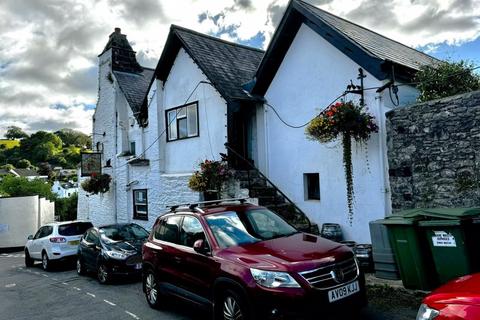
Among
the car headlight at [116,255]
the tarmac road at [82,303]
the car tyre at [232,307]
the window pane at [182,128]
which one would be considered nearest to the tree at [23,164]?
the window pane at [182,128]

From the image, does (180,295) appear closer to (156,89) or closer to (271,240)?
(271,240)

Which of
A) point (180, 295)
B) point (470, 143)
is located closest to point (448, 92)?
point (470, 143)

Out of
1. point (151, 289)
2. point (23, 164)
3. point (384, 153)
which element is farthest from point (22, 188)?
point (23, 164)

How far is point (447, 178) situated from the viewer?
8.30 meters

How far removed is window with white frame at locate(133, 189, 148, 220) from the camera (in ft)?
58.4

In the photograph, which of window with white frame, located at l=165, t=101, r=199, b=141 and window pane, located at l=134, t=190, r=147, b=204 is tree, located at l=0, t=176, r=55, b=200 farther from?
window with white frame, located at l=165, t=101, r=199, b=141

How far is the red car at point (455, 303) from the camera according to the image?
10.4 feet

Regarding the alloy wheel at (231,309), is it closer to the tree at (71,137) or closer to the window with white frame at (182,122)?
the window with white frame at (182,122)

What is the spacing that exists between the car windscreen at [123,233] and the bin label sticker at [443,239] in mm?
8227

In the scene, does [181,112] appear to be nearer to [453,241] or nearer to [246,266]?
[246,266]

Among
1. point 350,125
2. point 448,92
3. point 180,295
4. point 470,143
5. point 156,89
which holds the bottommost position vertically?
point 180,295

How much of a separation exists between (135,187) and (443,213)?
1461 cm

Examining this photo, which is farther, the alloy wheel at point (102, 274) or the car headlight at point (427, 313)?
the alloy wheel at point (102, 274)

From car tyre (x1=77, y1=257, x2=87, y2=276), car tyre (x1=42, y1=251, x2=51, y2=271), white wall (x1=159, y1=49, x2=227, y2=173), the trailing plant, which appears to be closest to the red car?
the trailing plant
